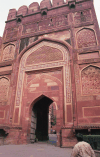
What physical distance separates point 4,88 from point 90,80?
4612 mm

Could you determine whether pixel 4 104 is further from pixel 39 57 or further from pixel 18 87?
pixel 39 57

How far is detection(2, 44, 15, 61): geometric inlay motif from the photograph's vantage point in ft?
27.2

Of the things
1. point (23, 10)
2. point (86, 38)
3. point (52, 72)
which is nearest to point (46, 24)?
point (23, 10)

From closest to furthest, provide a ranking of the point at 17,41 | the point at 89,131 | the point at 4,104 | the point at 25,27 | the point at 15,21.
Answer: the point at 89,131 < the point at 4,104 < the point at 17,41 < the point at 25,27 < the point at 15,21

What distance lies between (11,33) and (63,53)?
4.57m

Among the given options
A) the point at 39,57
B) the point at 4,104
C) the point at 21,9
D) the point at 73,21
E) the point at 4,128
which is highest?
the point at 21,9

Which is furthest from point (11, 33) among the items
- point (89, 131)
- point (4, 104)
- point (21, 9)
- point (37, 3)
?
point (89, 131)

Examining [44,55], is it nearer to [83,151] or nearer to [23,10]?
[23,10]

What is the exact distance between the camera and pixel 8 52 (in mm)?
8539

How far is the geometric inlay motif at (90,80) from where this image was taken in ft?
18.8

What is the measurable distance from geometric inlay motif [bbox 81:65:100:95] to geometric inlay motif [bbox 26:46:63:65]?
5.34ft

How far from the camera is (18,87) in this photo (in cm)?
695

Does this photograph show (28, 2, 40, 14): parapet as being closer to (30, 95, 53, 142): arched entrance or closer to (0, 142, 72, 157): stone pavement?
(30, 95, 53, 142): arched entrance

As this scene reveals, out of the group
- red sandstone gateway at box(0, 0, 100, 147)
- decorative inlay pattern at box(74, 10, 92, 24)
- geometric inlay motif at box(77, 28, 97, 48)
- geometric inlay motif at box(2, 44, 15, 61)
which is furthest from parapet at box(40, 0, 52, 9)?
geometric inlay motif at box(2, 44, 15, 61)
